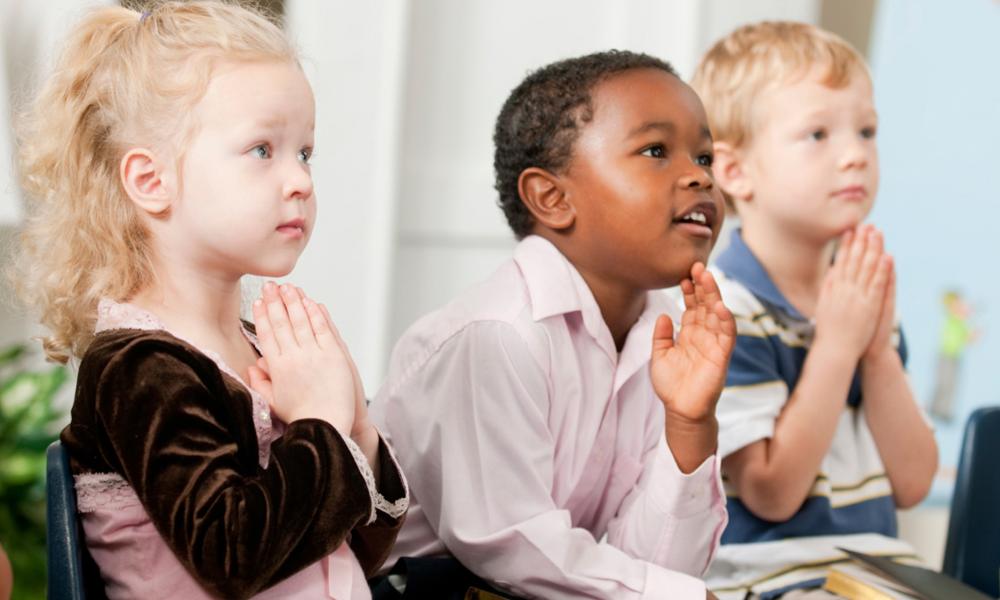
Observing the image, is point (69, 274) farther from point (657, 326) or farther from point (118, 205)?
point (657, 326)

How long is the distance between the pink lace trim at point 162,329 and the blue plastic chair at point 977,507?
3.24 feet

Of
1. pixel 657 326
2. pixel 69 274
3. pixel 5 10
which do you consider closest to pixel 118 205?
pixel 69 274

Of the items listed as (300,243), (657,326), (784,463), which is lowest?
(784,463)

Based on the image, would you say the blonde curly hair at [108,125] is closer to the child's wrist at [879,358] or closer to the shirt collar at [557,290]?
the shirt collar at [557,290]

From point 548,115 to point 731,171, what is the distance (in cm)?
47

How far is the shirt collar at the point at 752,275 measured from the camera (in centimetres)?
169

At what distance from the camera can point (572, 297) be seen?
1350mm

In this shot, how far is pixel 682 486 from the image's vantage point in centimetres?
131

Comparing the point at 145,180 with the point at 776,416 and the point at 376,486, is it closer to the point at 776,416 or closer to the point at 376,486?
the point at 376,486

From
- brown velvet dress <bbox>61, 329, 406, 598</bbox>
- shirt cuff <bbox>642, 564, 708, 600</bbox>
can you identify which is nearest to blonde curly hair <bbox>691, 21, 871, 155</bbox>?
shirt cuff <bbox>642, 564, 708, 600</bbox>

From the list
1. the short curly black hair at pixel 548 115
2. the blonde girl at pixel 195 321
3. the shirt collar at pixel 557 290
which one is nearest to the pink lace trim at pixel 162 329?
the blonde girl at pixel 195 321

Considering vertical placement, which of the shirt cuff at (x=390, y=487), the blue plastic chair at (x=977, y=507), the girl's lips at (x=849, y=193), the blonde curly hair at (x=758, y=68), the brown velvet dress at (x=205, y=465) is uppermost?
the blonde curly hair at (x=758, y=68)

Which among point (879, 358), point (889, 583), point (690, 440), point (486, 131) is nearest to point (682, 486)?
point (690, 440)

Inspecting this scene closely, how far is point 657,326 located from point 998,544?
686 millimetres
